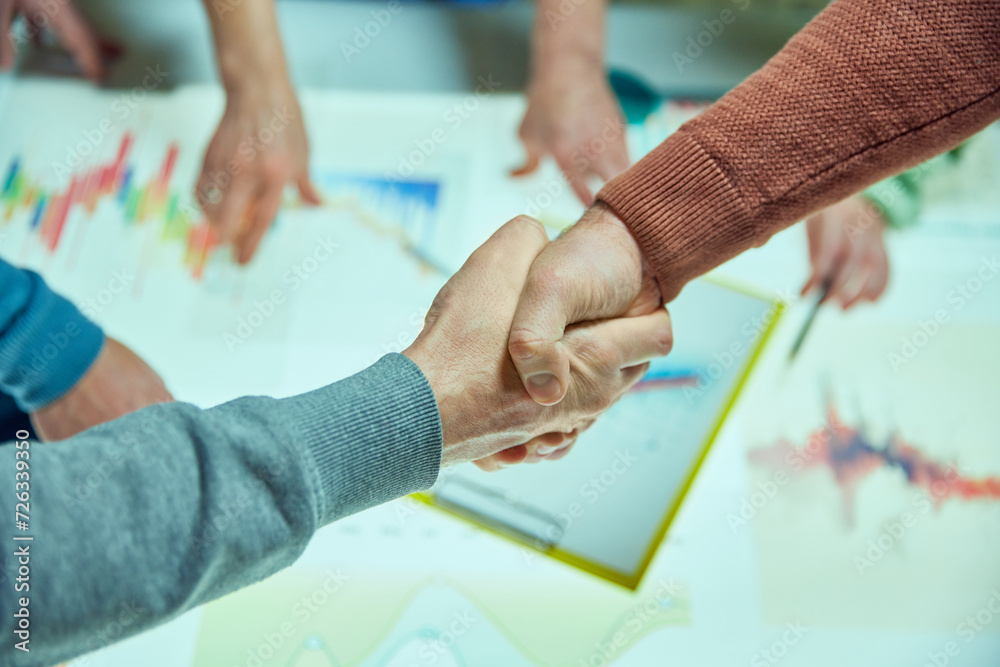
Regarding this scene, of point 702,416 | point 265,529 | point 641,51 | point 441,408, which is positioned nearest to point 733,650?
point 702,416

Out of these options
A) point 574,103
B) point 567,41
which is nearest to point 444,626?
point 574,103

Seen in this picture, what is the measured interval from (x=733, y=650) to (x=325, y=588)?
1.35 ft

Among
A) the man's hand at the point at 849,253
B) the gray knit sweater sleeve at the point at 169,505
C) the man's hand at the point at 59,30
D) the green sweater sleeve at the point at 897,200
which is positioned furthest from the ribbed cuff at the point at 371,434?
the man's hand at the point at 59,30

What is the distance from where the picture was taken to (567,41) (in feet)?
3.55

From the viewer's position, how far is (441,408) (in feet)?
2.04

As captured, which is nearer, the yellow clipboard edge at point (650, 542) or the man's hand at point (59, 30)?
the yellow clipboard edge at point (650, 542)

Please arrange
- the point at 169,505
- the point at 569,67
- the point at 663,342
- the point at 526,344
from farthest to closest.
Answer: the point at 569,67
the point at 663,342
the point at 526,344
the point at 169,505

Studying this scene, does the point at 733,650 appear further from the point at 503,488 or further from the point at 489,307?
the point at 489,307

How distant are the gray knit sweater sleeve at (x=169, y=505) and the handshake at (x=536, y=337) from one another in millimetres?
109

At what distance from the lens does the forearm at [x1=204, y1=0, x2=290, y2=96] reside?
3.37 feet

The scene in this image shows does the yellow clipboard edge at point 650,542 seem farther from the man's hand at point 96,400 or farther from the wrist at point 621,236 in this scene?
the man's hand at point 96,400

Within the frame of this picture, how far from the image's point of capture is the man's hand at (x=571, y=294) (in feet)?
2.10

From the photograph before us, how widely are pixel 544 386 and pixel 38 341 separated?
532mm

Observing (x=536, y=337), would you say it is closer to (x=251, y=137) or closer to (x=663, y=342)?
(x=663, y=342)
